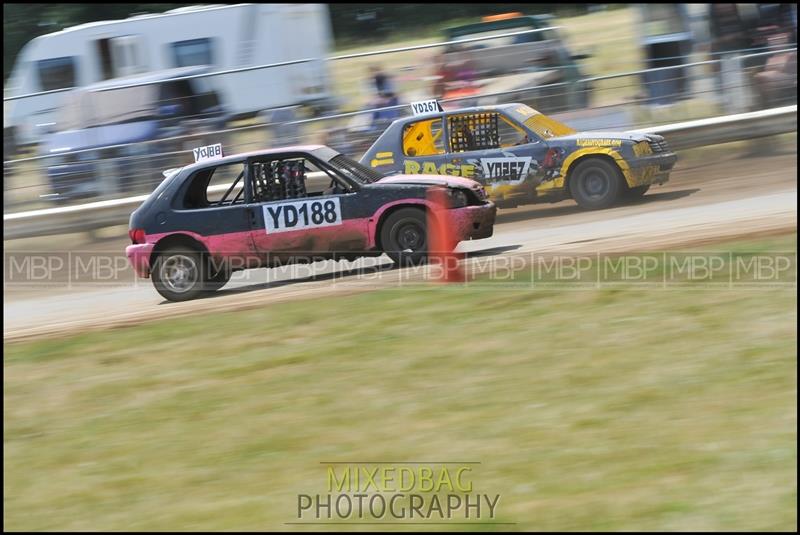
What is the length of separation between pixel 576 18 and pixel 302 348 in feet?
60.4

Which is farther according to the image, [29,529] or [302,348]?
[302,348]

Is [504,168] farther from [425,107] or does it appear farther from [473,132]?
[425,107]

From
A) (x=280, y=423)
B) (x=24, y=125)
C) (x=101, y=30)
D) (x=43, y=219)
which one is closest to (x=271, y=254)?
(x=280, y=423)

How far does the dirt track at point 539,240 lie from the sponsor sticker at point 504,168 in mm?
586

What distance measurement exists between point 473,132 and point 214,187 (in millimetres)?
3230

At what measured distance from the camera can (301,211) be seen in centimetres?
967

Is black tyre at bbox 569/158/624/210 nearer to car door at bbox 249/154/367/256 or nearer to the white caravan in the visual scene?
car door at bbox 249/154/367/256

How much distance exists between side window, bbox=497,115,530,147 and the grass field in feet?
10.7

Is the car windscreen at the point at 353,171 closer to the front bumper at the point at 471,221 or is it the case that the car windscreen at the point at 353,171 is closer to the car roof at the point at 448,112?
the front bumper at the point at 471,221

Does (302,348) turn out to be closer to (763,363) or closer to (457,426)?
(457,426)

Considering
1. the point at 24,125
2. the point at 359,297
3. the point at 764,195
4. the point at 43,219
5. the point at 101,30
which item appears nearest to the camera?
the point at 359,297

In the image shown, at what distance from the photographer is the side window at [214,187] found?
9852 millimetres

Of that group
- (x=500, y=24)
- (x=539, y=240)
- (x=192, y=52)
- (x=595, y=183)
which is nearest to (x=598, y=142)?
(x=595, y=183)

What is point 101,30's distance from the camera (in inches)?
735
